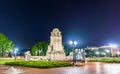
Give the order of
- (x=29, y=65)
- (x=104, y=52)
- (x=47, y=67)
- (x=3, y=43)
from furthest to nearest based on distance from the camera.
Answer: (x=104, y=52) < (x=3, y=43) < (x=29, y=65) < (x=47, y=67)

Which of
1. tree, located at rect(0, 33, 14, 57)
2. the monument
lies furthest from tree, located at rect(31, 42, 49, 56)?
the monument

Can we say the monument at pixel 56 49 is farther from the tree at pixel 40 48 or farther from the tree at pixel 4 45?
the tree at pixel 40 48

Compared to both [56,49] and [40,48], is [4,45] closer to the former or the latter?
[40,48]

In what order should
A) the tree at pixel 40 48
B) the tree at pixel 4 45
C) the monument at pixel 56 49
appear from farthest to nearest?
1. the tree at pixel 40 48
2. the tree at pixel 4 45
3. the monument at pixel 56 49

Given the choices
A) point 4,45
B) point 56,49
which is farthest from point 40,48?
point 56,49

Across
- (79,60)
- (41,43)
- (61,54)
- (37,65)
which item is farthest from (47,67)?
(41,43)

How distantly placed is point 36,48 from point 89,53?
96.2 feet

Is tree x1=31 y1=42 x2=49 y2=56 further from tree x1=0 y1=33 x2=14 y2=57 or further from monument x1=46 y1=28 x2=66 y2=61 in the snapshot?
monument x1=46 y1=28 x2=66 y2=61

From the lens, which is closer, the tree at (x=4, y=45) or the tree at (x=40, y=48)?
the tree at (x=4, y=45)

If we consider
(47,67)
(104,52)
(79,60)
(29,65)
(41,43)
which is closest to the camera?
(47,67)

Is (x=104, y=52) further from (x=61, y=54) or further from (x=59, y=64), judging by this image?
(x=59, y=64)

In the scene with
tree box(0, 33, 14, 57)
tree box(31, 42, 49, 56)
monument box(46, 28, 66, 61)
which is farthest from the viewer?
tree box(31, 42, 49, 56)

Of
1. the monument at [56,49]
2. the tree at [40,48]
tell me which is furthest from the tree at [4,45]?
the monument at [56,49]

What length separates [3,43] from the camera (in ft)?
277
